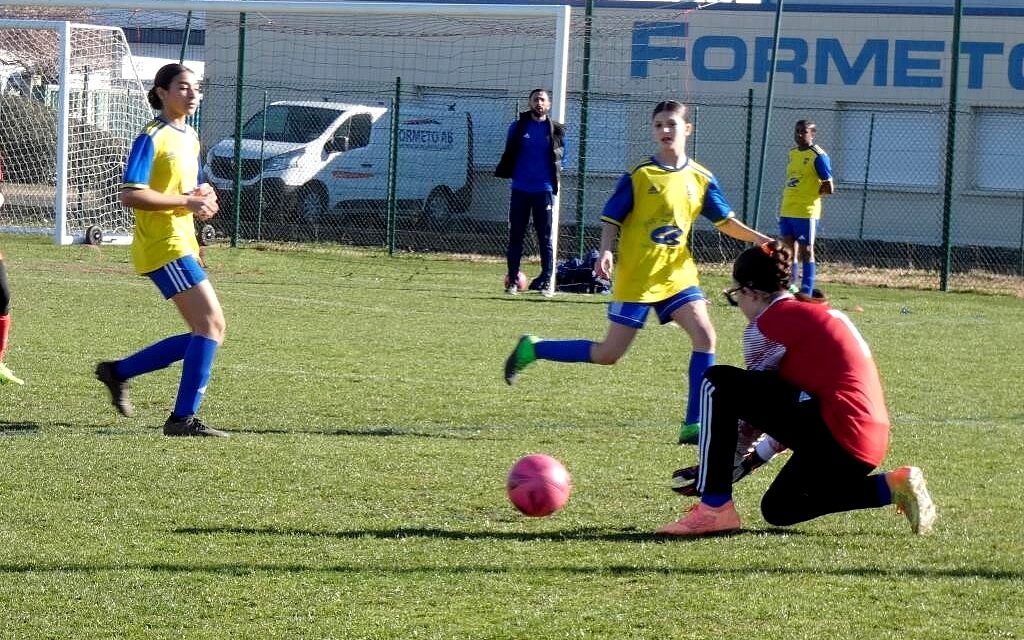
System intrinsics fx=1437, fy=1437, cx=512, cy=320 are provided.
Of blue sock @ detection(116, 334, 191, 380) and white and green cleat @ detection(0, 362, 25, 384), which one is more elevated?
blue sock @ detection(116, 334, 191, 380)

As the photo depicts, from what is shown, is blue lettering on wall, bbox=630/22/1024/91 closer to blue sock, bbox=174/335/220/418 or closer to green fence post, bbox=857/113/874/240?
green fence post, bbox=857/113/874/240

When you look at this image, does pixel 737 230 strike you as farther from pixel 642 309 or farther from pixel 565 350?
pixel 565 350

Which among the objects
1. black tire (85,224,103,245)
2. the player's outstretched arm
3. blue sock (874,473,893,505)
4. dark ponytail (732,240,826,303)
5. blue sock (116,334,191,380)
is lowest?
blue sock (874,473,893,505)

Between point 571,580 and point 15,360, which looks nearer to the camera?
point 571,580

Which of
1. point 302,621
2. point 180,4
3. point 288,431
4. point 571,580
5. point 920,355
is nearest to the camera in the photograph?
point 302,621

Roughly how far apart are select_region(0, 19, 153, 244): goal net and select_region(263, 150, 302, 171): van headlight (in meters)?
2.51

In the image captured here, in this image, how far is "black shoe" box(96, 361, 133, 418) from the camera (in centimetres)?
722

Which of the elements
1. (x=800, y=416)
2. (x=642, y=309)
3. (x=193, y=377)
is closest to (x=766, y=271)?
(x=800, y=416)

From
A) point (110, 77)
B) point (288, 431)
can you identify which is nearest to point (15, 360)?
point (288, 431)

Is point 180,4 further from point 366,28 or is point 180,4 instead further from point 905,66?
point 905,66

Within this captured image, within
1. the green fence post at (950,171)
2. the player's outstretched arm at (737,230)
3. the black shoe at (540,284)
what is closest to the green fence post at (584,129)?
the black shoe at (540,284)

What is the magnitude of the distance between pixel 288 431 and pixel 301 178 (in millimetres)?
14805

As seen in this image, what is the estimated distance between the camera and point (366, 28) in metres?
23.7

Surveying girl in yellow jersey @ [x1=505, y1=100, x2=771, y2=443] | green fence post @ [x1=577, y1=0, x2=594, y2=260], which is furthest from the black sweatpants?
green fence post @ [x1=577, y1=0, x2=594, y2=260]
